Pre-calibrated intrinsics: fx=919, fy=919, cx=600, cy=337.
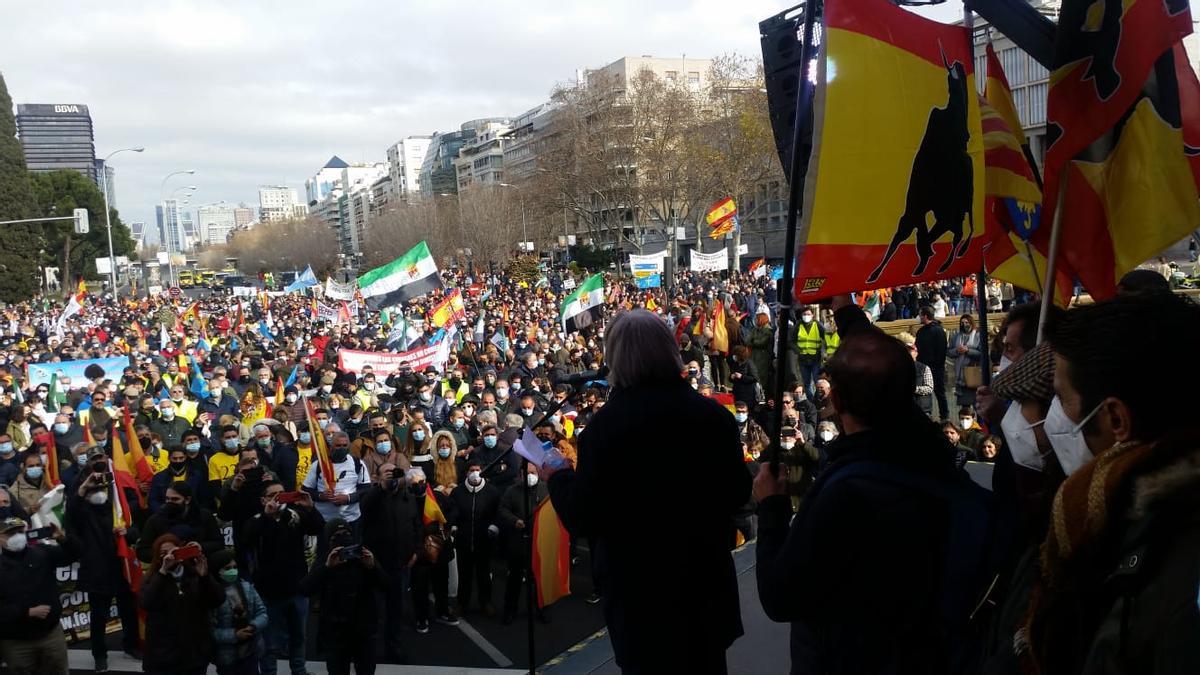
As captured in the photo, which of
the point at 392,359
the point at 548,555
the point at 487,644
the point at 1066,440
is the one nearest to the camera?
the point at 1066,440

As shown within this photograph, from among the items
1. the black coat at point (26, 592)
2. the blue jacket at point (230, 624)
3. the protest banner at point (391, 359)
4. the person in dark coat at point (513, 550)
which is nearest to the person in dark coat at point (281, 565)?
the blue jacket at point (230, 624)

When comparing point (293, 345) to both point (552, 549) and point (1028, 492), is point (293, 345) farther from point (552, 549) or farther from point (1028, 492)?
point (1028, 492)

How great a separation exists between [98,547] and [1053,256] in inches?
289

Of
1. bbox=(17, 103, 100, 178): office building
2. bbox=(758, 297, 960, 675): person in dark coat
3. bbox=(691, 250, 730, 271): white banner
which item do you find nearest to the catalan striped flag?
bbox=(691, 250, 730, 271): white banner

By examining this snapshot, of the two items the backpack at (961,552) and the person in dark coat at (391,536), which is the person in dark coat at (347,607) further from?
the backpack at (961,552)

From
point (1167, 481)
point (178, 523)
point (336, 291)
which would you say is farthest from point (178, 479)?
point (336, 291)

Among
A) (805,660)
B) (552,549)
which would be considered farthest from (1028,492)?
(552,549)

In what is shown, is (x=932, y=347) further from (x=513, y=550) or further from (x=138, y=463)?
(x=138, y=463)

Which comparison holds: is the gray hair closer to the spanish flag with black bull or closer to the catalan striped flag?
the spanish flag with black bull

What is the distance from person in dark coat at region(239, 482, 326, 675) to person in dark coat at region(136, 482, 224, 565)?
33 cm

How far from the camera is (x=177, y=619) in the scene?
564cm

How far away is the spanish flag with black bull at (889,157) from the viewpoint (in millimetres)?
2889

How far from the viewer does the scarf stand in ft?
4.53

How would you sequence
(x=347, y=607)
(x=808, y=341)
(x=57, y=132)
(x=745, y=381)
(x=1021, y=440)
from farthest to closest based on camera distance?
(x=57, y=132), (x=808, y=341), (x=745, y=381), (x=347, y=607), (x=1021, y=440)
